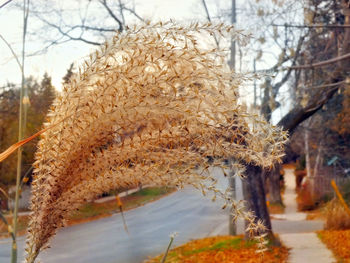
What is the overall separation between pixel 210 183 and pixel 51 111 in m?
0.32

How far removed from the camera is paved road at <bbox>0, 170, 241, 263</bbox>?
518cm

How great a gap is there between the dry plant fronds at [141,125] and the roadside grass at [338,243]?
357 centimetres

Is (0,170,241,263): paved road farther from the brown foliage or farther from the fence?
the fence

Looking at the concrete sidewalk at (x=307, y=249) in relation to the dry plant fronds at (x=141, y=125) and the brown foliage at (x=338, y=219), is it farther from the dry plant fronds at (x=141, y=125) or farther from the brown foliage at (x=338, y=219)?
the dry plant fronds at (x=141, y=125)

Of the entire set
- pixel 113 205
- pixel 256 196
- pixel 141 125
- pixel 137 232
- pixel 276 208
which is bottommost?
pixel 276 208

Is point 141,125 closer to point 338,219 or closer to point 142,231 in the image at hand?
point 338,219

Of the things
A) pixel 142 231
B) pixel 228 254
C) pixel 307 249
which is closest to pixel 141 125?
pixel 228 254

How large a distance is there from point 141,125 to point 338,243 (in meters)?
4.48

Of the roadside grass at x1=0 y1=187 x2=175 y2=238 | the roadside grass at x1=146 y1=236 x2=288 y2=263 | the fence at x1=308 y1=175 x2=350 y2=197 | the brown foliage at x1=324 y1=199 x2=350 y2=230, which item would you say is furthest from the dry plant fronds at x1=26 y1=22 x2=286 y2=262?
the fence at x1=308 y1=175 x2=350 y2=197

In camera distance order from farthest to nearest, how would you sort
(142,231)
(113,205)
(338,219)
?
1. (113,205)
2. (142,231)
3. (338,219)

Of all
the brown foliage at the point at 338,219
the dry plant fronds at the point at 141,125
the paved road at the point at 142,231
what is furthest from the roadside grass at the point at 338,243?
the dry plant fronds at the point at 141,125

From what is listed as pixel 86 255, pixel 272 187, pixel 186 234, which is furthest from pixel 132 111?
pixel 272 187

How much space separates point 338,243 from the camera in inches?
186

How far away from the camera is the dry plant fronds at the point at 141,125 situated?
75cm
